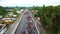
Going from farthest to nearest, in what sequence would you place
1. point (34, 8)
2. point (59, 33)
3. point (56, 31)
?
point (34, 8) → point (56, 31) → point (59, 33)

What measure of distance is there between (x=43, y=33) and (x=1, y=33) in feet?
7.19

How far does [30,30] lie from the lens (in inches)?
403

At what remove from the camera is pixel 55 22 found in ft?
33.3

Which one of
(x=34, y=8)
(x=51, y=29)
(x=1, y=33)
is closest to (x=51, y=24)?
(x=51, y=29)

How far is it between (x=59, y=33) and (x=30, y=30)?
1570 mm

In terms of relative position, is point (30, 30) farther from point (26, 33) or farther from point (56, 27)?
point (56, 27)

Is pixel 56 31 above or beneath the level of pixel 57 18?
beneath

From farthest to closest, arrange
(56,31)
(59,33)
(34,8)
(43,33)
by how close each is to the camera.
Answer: (34,8) → (43,33) → (56,31) → (59,33)

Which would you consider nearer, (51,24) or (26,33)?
(26,33)

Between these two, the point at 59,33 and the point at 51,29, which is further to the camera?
the point at 51,29

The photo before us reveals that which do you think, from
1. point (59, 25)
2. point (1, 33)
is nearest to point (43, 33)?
point (59, 25)

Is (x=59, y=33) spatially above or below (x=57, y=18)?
below

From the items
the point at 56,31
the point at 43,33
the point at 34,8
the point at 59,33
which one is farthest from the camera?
the point at 34,8

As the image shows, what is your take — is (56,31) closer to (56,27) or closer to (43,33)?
(56,27)
